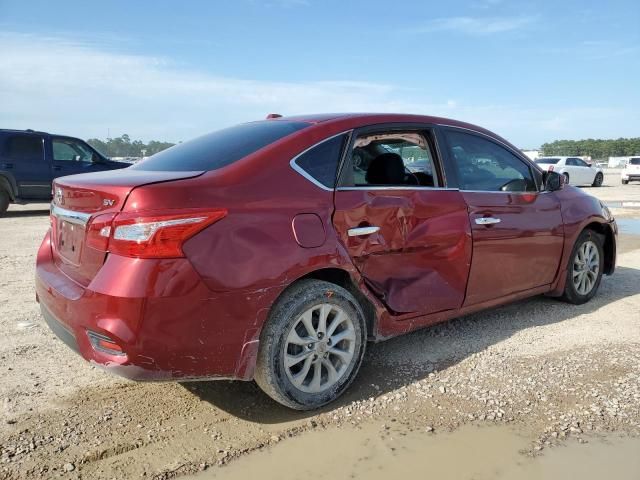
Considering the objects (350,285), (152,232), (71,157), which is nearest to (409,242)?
Result: (350,285)

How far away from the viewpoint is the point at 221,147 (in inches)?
134

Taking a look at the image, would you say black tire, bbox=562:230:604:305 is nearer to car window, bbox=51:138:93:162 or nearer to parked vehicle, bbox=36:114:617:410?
parked vehicle, bbox=36:114:617:410

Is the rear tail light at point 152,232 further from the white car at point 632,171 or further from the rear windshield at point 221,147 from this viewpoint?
the white car at point 632,171

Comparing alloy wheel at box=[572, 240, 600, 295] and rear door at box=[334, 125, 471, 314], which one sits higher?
rear door at box=[334, 125, 471, 314]

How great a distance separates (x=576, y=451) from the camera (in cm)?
274

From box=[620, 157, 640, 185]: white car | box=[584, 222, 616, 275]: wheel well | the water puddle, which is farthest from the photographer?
box=[620, 157, 640, 185]: white car

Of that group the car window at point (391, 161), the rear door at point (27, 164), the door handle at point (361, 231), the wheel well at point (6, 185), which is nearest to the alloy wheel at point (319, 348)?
the door handle at point (361, 231)

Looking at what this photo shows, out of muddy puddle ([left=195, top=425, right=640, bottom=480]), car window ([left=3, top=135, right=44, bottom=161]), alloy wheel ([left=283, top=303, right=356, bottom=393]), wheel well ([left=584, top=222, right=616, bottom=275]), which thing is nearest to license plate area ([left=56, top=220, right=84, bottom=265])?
alloy wheel ([left=283, top=303, right=356, bottom=393])

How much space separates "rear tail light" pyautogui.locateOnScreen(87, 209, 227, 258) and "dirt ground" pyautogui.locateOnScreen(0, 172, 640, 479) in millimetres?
979

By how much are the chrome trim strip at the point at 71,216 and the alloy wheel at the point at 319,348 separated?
1215 millimetres

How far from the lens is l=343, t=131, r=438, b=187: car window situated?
3457mm

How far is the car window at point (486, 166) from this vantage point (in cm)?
402

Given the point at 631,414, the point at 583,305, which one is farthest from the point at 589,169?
the point at 631,414

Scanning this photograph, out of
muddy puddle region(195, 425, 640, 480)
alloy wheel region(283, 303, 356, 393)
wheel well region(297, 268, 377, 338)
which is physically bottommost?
muddy puddle region(195, 425, 640, 480)
